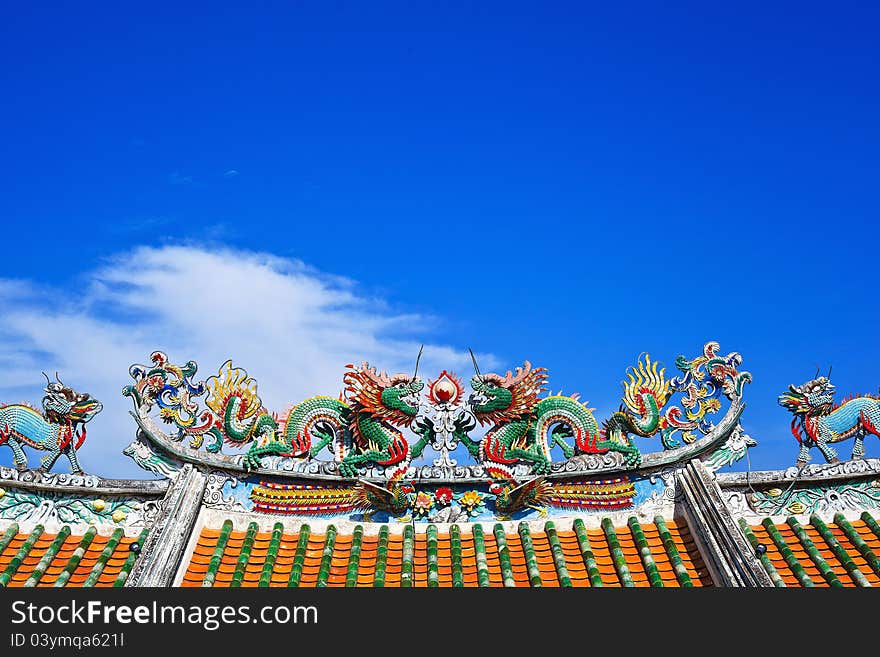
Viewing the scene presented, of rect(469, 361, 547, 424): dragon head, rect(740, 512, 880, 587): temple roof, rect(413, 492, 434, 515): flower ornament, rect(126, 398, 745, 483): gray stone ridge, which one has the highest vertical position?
rect(469, 361, 547, 424): dragon head

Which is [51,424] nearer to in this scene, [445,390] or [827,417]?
[445,390]

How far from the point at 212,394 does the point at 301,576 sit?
10.1 ft

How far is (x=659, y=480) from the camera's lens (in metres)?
11.9

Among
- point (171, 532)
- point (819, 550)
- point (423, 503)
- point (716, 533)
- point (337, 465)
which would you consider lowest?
point (819, 550)

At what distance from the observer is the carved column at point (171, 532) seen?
1002 centimetres

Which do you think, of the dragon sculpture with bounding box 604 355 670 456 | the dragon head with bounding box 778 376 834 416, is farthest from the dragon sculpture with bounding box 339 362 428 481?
the dragon head with bounding box 778 376 834 416

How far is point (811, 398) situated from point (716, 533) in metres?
2.99

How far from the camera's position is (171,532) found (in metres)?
10.6

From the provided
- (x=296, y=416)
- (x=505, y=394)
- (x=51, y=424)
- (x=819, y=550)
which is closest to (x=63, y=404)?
(x=51, y=424)

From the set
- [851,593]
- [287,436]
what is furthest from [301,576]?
[851,593]

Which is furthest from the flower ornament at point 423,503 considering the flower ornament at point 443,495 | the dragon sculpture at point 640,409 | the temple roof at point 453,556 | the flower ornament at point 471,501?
the dragon sculpture at point 640,409

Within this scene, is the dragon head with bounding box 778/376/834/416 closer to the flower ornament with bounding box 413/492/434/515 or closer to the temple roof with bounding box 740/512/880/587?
the temple roof with bounding box 740/512/880/587

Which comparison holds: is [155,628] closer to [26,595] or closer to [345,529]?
[26,595]

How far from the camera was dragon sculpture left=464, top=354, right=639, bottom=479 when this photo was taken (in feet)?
39.7
